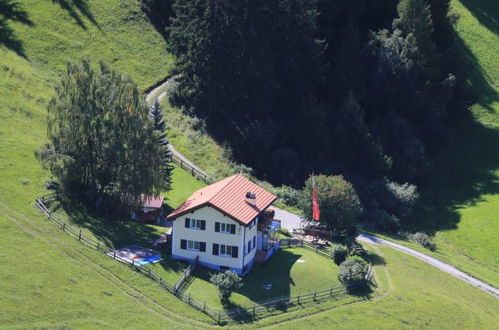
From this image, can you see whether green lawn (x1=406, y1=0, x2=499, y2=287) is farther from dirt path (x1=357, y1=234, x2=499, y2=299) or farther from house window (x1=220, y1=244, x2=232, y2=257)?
house window (x1=220, y1=244, x2=232, y2=257)

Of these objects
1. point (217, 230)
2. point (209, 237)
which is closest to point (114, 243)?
point (209, 237)

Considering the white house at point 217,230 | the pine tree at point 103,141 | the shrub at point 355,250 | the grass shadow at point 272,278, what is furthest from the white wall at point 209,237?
the shrub at point 355,250

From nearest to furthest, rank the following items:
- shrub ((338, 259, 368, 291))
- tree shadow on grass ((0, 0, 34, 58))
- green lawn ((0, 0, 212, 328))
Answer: green lawn ((0, 0, 212, 328)) < shrub ((338, 259, 368, 291)) < tree shadow on grass ((0, 0, 34, 58))

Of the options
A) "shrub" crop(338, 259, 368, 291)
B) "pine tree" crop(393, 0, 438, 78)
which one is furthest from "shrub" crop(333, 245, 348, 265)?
"pine tree" crop(393, 0, 438, 78)

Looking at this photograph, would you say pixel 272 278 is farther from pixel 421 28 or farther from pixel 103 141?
pixel 421 28

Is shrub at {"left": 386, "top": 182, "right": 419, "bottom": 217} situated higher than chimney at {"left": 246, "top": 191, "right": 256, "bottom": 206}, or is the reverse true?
chimney at {"left": 246, "top": 191, "right": 256, "bottom": 206}

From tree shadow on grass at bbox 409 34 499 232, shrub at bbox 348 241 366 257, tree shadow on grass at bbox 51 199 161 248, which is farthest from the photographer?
tree shadow on grass at bbox 409 34 499 232

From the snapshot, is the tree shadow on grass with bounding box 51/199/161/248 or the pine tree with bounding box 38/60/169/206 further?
the pine tree with bounding box 38/60/169/206
